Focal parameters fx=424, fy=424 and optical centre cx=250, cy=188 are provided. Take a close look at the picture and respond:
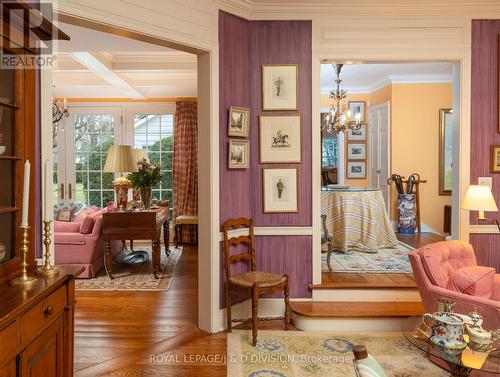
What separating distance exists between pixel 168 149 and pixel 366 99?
3980 mm

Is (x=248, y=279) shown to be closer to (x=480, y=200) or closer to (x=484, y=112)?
(x=480, y=200)

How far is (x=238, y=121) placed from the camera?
379 centimetres

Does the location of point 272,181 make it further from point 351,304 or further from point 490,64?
point 490,64

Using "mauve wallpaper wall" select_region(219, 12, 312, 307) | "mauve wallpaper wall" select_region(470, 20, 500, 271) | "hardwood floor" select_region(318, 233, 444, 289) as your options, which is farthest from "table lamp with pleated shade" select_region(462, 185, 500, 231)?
"mauve wallpaper wall" select_region(219, 12, 312, 307)

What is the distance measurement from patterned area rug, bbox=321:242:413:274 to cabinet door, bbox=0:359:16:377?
3536mm

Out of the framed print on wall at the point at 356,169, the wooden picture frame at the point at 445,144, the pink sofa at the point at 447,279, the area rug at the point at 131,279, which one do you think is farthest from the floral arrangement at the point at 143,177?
the wooden picture frame at the point at 445,144

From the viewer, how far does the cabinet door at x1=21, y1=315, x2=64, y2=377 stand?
1665 millimetres

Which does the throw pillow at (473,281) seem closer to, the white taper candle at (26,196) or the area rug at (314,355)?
the area rug at (314,355)

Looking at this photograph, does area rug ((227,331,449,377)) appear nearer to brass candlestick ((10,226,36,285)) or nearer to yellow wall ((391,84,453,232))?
brass candlestick ((10,226,36,285))

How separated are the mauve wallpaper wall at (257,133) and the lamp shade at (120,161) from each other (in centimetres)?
236

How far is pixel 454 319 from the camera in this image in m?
2.03

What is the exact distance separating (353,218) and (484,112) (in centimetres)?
214

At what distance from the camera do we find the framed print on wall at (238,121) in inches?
147

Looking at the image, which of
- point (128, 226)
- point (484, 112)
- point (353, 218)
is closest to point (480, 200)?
point (484, 112)
